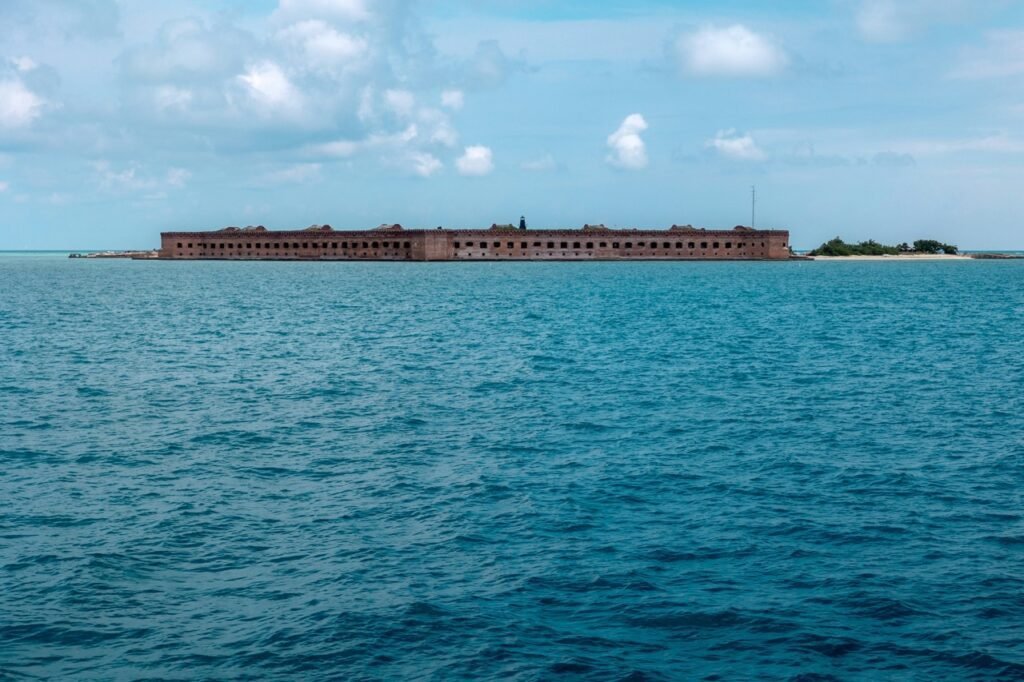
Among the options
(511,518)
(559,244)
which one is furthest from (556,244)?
(511,518)

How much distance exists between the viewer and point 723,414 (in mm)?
25734

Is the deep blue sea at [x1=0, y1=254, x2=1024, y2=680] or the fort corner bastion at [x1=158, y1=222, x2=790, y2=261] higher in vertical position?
the fort corner bastion at [x1=158, y1=222, x2=790, y2=261]

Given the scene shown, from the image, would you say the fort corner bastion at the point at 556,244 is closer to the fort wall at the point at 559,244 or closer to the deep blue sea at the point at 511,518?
the fort wall at the point at 559,244

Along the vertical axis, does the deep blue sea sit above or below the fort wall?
below

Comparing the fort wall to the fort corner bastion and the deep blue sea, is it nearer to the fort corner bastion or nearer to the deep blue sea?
the fort corner bastion

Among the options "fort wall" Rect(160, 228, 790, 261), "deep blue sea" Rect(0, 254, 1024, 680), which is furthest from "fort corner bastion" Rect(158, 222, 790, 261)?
"deep blue sea" Rect(0, 254, 1024, 680)

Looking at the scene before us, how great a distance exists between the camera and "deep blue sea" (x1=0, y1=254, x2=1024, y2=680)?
11.4 meters

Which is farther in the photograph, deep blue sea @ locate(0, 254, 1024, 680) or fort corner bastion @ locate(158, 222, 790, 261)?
fort corner bastion @ locate(158, 222, 790, 261)

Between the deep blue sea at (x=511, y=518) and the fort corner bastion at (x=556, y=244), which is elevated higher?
the fort corner bastion at (x=556, y=244)

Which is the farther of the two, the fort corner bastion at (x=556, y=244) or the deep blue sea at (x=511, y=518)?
the fort corner bastion at (x=556, y=244)

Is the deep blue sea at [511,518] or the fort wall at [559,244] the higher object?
the fort wall at [559,244]

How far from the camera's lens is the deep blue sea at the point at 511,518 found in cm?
1143

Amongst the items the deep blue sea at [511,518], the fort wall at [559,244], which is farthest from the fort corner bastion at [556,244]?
the deep blue sea at [511,518]

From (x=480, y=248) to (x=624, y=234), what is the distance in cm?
2439
